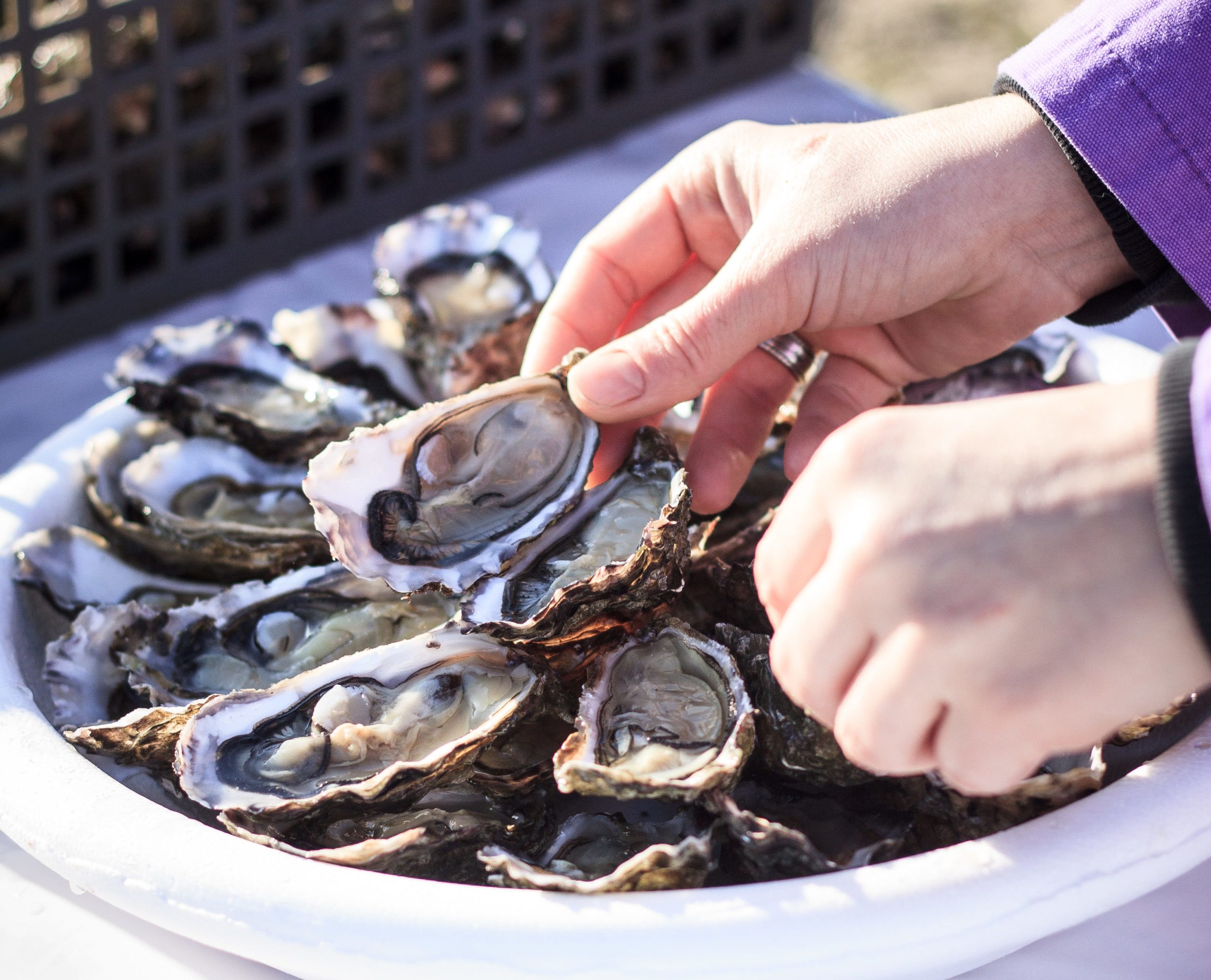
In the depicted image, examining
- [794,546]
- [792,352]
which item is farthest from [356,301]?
[794,546]

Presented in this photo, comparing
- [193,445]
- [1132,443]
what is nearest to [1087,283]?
[1132,443]

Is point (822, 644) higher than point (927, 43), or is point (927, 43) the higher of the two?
point (822, 644)

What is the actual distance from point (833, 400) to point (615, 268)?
24cm

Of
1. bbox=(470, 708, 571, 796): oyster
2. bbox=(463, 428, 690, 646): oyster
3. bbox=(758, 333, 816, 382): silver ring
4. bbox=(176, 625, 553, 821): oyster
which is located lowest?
bbox=(470, 708, 571, 796): oyster

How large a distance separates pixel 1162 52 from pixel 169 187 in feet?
4.10

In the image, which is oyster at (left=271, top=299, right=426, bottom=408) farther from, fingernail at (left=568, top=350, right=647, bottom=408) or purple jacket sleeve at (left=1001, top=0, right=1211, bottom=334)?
purple jacket sleeve at (left=1001, top=0, right=1211, bottom=334)

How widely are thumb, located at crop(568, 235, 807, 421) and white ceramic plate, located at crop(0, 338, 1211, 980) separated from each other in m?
0.36

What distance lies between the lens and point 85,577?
0.91 metres

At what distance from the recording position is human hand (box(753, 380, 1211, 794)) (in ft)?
1.71

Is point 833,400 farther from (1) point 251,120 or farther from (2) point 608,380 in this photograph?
(1) point 251,120

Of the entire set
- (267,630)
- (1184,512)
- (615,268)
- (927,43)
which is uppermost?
(1184,512)

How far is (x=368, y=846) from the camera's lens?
2.13 feet

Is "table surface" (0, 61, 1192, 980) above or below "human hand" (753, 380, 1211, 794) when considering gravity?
below

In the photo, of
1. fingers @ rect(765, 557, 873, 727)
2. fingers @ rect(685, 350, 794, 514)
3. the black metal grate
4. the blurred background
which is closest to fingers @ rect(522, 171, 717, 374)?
fingers @ rect(685, 350, 794, 514)
